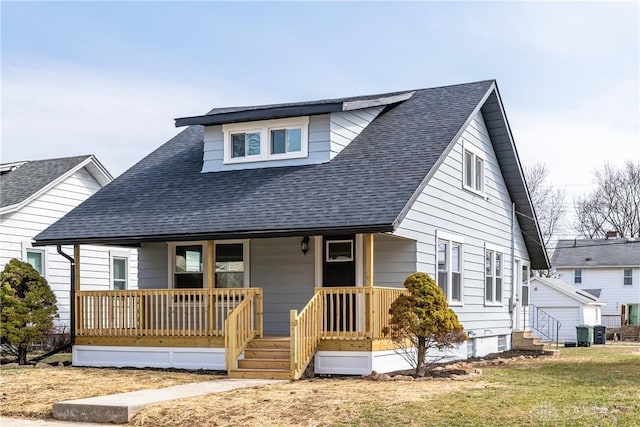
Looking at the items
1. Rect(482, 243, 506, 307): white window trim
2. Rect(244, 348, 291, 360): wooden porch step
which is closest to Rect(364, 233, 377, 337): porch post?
Rect(244, 348, 291, 360): wooden porch step

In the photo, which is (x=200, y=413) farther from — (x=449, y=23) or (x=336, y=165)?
(x=449, y=23)

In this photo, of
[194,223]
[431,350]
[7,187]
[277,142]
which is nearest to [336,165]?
[277,142]

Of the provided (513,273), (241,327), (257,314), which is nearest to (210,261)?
(257,314)

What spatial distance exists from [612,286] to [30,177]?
37121mm

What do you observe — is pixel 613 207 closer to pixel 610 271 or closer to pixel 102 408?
pixel 610 271

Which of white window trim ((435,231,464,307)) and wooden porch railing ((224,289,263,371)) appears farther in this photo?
white window trim ((435,231,464,307))

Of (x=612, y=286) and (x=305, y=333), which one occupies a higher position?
(x=305, y=333)

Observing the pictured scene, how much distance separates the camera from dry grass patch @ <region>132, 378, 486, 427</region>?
10766 millimetres

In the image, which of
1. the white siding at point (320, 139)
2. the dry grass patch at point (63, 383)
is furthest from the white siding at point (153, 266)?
the dry grass patch at point (63, 383)

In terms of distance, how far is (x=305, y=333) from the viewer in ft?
50.2

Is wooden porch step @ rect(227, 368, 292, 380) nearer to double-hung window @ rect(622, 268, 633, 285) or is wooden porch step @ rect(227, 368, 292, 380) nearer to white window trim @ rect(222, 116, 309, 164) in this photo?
white window trim @ rect(222, 116, 309, 164)

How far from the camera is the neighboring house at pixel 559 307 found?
1665 inches

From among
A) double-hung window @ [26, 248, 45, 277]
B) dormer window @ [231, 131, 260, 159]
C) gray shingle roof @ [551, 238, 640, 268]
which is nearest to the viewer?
dormer window @ [231, 131, 260, 159]

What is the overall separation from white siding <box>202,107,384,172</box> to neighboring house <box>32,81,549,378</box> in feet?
0.11
